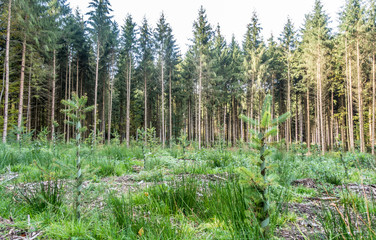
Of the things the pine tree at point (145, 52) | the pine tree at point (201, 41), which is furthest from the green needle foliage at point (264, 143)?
the pine tree at point (145, 52)

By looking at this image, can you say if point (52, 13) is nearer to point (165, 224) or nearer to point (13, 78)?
point (13, 78)

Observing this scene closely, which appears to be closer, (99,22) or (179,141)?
(179,141)

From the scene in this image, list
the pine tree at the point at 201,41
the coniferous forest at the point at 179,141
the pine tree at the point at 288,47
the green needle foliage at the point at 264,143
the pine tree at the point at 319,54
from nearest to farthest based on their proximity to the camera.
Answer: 1. the green needle foliage at the point at 264,143
2. the coniferous forest at the point at 179,141
3. the pine tree at the point at 319,54
4. the pine tree at the point at 201,41
5. the pine tree at the point at 288,47

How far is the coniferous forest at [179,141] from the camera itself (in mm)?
1545

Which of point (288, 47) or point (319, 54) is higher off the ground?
point (288, 47)

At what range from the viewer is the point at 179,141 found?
8.12 m

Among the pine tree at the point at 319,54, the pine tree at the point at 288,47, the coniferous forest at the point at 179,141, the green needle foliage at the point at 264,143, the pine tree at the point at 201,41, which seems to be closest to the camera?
the green needle foliage at the point at 264,143

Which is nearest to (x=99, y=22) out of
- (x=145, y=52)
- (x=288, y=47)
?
(x=145, y=52)

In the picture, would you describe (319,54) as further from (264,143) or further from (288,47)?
(264,143)

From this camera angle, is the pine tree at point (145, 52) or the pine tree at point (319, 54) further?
the pine tree at point (145, 52)

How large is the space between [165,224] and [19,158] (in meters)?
5.73

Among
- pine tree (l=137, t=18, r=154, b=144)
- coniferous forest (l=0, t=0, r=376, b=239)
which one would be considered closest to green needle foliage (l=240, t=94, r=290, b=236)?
coniferous forest (l=0, t=0, r=376, b=239)

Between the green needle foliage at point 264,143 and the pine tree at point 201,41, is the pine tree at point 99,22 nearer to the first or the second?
the pine tree at point 201,41

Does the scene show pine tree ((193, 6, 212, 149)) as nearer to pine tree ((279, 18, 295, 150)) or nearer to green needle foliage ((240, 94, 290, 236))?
pine tree ((279, 18, 295, 150))
